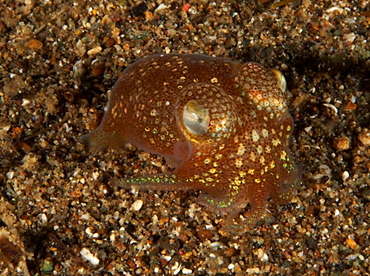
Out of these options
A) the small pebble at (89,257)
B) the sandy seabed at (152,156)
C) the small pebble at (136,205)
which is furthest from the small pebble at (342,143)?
the small pebble at (89,257)

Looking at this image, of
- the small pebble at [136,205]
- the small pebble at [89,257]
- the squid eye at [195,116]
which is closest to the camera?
the squid eye at [195,116]

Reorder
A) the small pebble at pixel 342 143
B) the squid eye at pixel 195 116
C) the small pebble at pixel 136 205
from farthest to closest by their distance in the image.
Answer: the small pebble at pixel 342 143
the small pebble at pixel 136 205
the squid eye at pixel 195 116

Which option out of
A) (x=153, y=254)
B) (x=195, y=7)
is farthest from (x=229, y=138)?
(x=195, y=7)

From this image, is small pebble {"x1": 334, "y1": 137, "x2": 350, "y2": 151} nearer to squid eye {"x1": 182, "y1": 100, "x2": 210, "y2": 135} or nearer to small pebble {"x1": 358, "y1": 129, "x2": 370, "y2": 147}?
small pebble {"x1": 358, "y1": 129, "x2": 370, "y2": 147}

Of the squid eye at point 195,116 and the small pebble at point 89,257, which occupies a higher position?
the squid eye at point 195,116

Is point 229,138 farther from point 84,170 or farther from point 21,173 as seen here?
point 21,173

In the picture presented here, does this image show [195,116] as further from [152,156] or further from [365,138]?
[365,138]

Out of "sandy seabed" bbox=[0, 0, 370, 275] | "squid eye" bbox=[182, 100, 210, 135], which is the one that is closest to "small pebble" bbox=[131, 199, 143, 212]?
"sandy seabed" bbox=[0, 0, 370, 275]

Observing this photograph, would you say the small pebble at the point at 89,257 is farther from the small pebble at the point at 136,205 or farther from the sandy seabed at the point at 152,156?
the small pebble at the point at 136,205
